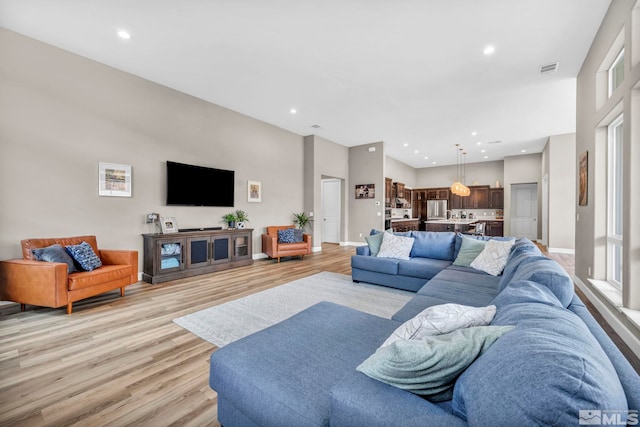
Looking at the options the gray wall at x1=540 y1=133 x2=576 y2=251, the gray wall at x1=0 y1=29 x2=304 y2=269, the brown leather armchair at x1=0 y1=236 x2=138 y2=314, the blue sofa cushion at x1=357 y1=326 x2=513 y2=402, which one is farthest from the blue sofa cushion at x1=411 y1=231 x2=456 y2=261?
the gray wall at x1=540 y1=133 x2=576 y2=251

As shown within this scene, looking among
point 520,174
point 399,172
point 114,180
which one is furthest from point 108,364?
point 520,174

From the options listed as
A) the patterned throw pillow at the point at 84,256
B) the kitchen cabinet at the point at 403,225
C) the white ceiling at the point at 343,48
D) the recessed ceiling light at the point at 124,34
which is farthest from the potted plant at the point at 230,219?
the kitchen cabinet at the point at 403,225

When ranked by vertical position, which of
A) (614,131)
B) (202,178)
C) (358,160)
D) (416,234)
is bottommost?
(416,234)

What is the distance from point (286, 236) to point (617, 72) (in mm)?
5686

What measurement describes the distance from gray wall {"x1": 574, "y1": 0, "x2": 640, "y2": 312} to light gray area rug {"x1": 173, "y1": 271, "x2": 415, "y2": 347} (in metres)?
2.16

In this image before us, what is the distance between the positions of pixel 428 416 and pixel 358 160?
8.26 meters

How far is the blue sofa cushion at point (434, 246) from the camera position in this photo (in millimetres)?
4129

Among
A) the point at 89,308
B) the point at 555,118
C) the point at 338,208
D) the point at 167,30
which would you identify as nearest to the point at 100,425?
the point at 89,308

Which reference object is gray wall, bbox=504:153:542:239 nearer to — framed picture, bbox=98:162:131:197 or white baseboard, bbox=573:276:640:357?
white baseboard, bbox=573:276:640:357

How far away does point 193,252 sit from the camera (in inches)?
187

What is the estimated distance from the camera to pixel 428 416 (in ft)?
2.76

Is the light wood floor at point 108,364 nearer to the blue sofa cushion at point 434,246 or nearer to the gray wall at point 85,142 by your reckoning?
the gray wall at point 85,142

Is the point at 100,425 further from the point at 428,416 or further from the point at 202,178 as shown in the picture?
the point at 202,178

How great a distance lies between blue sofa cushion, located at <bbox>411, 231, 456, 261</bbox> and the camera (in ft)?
13.5
